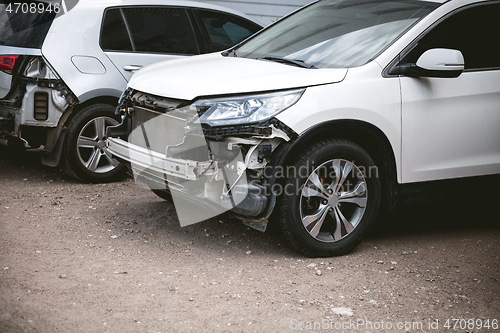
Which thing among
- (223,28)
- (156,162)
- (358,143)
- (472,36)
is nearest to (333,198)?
(358,143)

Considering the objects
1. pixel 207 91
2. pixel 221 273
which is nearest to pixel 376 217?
pixel 221 273

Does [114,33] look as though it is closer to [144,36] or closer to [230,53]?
[144,36]

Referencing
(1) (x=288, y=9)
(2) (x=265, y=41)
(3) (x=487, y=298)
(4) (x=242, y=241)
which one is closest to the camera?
(3) (x=487, y=298)

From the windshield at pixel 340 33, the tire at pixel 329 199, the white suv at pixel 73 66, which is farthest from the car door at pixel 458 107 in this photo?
the white suv at pixel 73 66

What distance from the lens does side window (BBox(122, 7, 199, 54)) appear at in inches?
226

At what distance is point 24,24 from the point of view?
212 inches

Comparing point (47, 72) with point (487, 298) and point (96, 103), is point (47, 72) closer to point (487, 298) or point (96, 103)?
point (96, 103)

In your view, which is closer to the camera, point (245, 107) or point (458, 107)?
point (245, 107)

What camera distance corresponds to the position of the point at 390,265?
4.09 m

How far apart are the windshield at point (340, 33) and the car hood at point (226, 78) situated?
27 cm

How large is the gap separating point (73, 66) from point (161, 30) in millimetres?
1053

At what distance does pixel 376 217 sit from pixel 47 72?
10.6 feet

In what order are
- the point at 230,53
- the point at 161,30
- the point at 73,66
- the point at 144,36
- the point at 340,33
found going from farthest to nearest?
the point at 161,30 → the point at 144,36 → the point at 73,66 → the point at 230,53 → the point at 340,33

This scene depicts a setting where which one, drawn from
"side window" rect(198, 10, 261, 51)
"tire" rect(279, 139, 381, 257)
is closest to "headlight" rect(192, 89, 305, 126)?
"tire" rect(279, 139, 381, 257)
